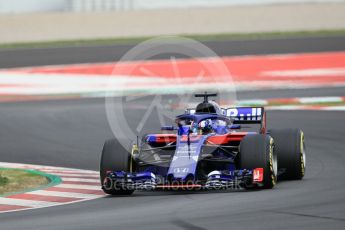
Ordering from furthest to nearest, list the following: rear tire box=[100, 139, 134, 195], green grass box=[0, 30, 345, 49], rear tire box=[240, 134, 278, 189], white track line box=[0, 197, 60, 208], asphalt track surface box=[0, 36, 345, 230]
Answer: green grass box=[0, 30, 345, 49]
rear tire box=[100, 139, 134, 195]
rear tire box=[240, 134, 278, 189]
white track line box=[0, 197, 60, 208]
asphalt track surface box=[0, 36, 345, 230]

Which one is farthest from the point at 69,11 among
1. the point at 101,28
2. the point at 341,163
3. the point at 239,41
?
the point at 341,163

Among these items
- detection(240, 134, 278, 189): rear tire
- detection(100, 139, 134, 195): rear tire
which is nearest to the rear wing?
detection(240, 134, 278, 189): rear tire

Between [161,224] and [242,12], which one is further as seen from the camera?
[242,12]

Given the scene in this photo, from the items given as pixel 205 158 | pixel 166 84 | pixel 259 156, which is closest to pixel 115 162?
pixel 205 158

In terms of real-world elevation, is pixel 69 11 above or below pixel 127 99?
above

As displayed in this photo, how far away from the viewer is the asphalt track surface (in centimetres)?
1041

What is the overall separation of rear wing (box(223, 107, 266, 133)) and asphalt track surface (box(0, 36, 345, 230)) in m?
1.09

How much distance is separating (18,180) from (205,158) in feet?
11.0

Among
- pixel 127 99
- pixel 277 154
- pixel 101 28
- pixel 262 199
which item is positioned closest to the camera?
pixel 262 199

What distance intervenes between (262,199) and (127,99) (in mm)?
13773

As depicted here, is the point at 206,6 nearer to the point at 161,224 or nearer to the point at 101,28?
the point at 101,28

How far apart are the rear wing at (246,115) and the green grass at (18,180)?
2.94 meters

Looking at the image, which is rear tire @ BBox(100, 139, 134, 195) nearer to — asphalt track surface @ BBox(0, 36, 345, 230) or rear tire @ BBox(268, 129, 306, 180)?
asphalt track surface @ BBox(0, 36, 345, 230)

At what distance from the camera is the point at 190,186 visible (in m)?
12.6
